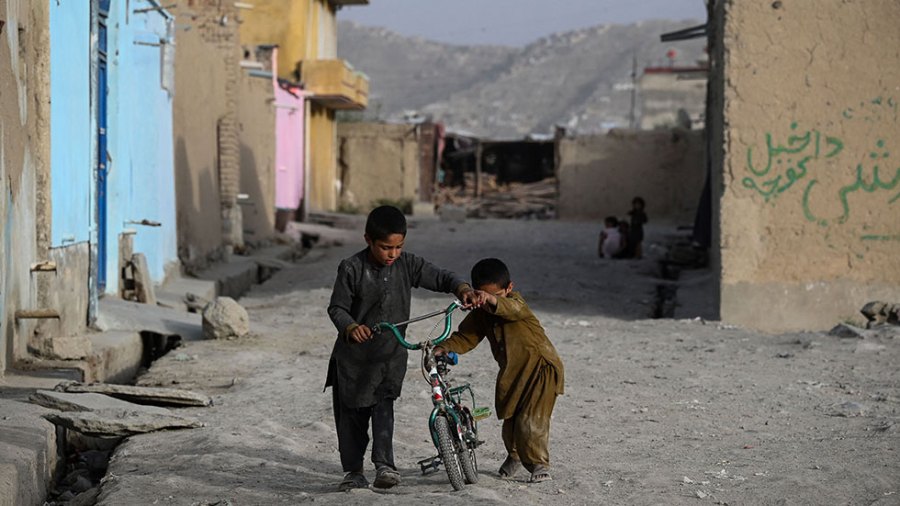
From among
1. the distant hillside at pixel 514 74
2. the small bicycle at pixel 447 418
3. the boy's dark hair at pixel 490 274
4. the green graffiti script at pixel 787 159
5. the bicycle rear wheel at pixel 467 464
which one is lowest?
the bicycle rear wheel at pixel 467 464

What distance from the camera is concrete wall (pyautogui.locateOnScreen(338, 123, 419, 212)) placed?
3397cm

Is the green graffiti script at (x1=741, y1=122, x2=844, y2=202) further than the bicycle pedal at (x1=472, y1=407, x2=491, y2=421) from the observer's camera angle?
Yes

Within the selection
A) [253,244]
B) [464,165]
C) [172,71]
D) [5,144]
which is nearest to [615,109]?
[464,165]

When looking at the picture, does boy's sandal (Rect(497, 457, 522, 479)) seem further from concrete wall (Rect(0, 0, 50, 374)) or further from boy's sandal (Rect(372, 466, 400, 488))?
concrete wall (Rect(0, 0, 50, 374))

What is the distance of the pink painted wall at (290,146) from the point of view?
85.7 feet

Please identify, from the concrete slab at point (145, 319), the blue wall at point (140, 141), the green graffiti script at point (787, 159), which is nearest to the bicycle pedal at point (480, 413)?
the concrete slab at point (145, 319)

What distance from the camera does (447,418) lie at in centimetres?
478

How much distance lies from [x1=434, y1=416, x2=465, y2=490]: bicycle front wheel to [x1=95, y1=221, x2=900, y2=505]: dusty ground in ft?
0.21

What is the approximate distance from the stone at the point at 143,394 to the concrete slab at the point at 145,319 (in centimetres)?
253

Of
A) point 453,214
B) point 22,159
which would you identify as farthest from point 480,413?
point 453,214

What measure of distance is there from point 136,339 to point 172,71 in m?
4.39

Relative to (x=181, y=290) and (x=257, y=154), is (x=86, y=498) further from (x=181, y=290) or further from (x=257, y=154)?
(x=257, y=154)

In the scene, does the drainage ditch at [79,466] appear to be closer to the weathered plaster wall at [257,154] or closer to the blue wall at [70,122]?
the blue wall at [70,122]

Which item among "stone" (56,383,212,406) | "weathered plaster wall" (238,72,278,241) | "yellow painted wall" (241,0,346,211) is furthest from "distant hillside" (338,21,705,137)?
"stone" (56,383,212,406)
